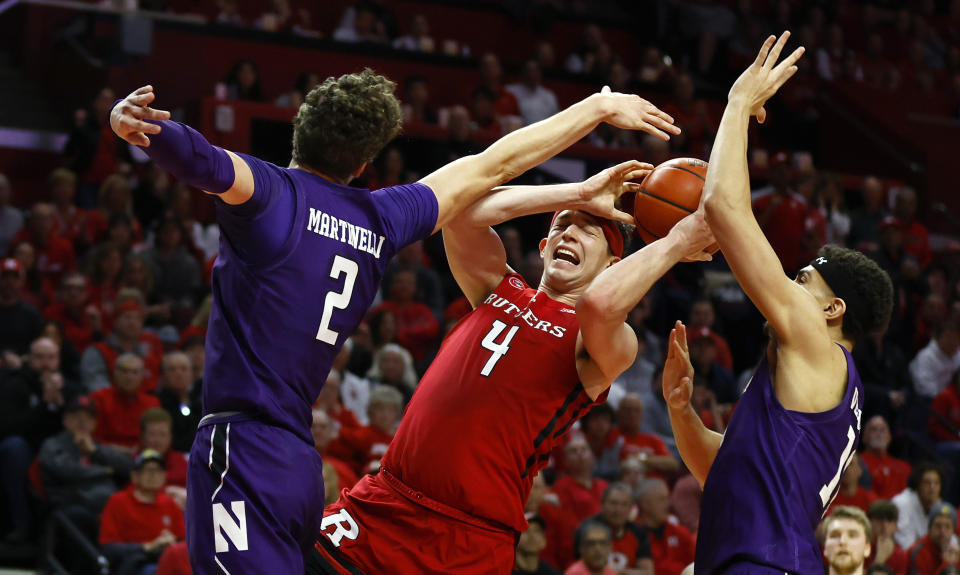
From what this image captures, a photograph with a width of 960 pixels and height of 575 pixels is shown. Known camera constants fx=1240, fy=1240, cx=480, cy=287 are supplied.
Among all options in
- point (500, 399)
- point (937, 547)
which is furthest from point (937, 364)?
point (500, 399)

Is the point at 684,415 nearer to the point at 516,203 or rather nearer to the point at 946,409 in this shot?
the point at 516,203

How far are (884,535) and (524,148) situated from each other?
6.41 metres

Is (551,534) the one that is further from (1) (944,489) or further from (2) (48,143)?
(2) (48,143)

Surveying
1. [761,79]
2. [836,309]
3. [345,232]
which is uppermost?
[761,79]

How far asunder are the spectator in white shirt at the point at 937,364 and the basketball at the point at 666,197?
9496 millimetres

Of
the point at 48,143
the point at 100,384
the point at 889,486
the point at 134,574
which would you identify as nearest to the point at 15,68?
the point at 48,143

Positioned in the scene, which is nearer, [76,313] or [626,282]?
[626,282]

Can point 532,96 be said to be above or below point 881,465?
above

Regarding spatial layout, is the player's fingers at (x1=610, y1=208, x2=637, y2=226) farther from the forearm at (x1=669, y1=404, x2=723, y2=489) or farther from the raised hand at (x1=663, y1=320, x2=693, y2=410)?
the forearm at (x1=669, y1=404, x2=723, y2=489)

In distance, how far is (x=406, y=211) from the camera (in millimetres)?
4285

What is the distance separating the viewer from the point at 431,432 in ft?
15.8

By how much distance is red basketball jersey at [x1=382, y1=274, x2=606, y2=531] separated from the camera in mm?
4750

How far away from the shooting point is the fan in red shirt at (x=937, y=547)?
394 inches

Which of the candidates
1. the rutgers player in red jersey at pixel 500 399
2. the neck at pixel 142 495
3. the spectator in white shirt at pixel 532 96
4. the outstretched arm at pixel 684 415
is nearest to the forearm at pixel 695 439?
the outstretched arm at pixel 684 415
